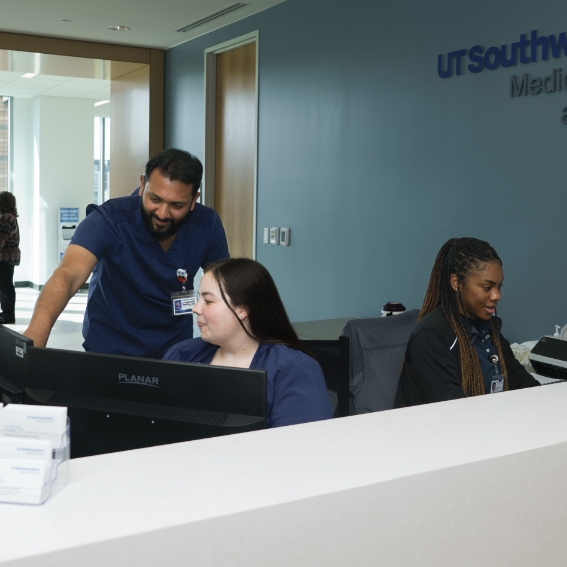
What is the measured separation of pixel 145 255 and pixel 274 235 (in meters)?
2.53

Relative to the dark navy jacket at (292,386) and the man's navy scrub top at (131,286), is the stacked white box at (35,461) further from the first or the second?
the man's navy scrub top at (131,286)

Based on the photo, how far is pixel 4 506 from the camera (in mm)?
780

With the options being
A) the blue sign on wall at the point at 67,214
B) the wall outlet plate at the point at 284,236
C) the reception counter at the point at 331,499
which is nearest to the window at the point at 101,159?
the blue sign on wall at the point at 67,214

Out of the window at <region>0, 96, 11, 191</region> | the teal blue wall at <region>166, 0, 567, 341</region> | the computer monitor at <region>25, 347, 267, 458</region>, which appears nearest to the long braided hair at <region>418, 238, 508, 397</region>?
the teal blue wall at <region>166, 0, 567, 341</region>

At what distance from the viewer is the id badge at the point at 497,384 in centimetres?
227

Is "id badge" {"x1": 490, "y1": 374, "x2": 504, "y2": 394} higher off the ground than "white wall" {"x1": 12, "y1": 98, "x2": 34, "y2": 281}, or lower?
lower

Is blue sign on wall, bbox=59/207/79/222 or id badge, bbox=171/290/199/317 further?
blue sign on wall, bbox=59/207/79/222

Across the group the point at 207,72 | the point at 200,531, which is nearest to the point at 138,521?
the point at 200,531

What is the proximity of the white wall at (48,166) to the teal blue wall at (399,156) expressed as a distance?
19.1 feet

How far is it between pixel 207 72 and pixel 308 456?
5160 millimetres

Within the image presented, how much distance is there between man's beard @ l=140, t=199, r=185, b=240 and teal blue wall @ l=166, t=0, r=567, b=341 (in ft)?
5.20

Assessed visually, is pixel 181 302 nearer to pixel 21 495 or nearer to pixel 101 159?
pixel 21 495

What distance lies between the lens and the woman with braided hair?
2170 mm

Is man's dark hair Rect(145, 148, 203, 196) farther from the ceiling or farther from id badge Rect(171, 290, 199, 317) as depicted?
the ceiling
